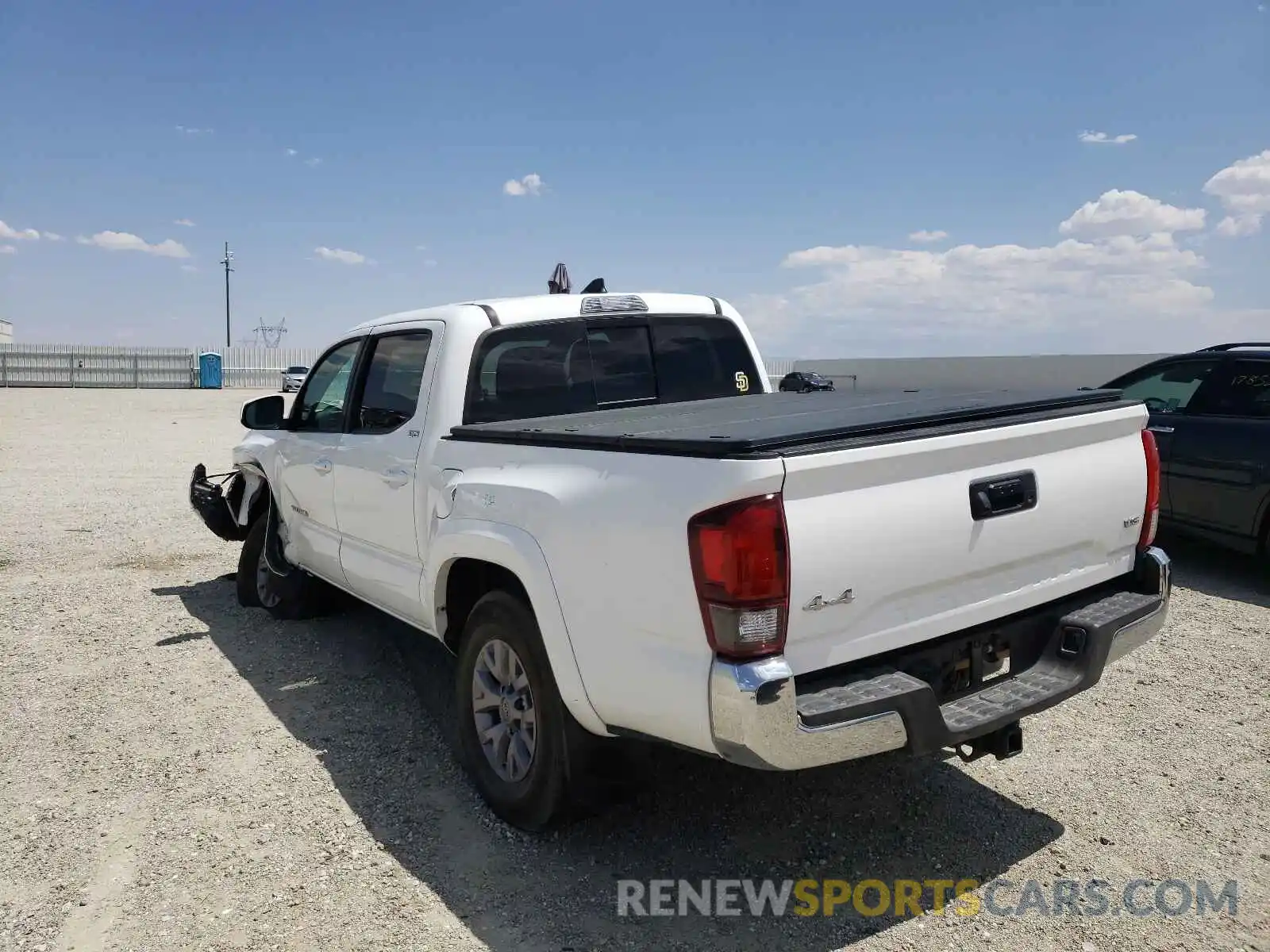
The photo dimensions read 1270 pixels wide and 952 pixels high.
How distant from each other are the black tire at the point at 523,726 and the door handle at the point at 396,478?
82 cm

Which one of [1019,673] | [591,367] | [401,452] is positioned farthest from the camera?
[591,367]

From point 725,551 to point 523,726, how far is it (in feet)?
4.53

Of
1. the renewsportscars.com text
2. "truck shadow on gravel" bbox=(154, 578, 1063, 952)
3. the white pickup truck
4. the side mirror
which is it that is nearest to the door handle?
the white pickup truck

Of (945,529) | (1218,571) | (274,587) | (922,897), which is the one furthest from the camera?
(1218,571)

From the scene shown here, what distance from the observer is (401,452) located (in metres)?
4.24

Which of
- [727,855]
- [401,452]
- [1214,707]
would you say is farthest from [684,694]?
[1214,707]

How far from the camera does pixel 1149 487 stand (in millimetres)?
3621

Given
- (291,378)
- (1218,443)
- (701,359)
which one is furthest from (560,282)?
(291,378)

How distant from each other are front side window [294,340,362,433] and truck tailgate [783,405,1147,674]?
3.22m

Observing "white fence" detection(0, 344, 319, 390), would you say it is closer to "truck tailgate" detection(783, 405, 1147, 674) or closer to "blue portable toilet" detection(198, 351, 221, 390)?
"blue portable toilet" detection(198, 351, 221, 390)

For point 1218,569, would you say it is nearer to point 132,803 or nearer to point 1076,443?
point 1076,443

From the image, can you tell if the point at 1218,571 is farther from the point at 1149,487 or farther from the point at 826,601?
the point at 826,601

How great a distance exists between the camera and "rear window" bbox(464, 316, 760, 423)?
422cm

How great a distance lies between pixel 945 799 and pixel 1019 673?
82 centimetres
